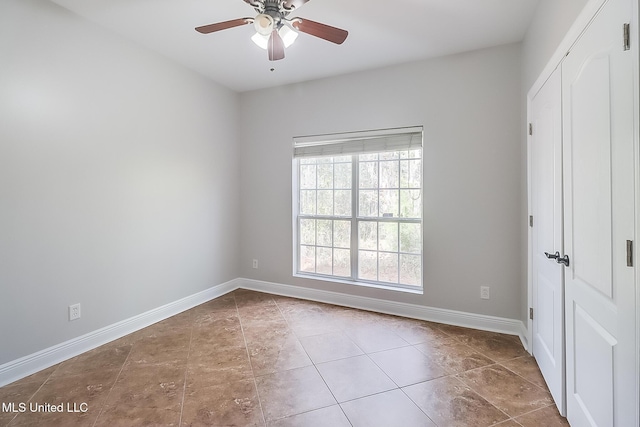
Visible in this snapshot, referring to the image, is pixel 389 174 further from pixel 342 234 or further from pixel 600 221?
pixel 600 221

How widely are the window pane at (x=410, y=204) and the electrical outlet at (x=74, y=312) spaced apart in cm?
312

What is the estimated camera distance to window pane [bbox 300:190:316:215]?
12.6 feet

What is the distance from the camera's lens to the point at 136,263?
2865 millimetres

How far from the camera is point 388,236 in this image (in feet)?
11.1

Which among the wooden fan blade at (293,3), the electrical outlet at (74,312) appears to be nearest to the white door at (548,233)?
the wooden fan blade at (293,3)

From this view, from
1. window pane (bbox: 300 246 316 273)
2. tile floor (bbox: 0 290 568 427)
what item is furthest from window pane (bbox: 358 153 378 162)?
tile floor (bbox: 0 290 568 427)

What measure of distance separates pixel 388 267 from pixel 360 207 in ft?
2.52

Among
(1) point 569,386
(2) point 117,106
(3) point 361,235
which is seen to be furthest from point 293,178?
(1) point 569,386

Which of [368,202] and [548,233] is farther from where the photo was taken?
[368,202]

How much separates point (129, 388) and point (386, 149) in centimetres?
299

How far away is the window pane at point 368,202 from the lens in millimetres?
3469

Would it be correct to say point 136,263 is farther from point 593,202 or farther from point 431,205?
point 593,202

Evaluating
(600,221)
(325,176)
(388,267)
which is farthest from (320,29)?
(388,267)

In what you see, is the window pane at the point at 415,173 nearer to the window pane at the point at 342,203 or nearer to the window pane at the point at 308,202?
the window pane at the point at 342,203
